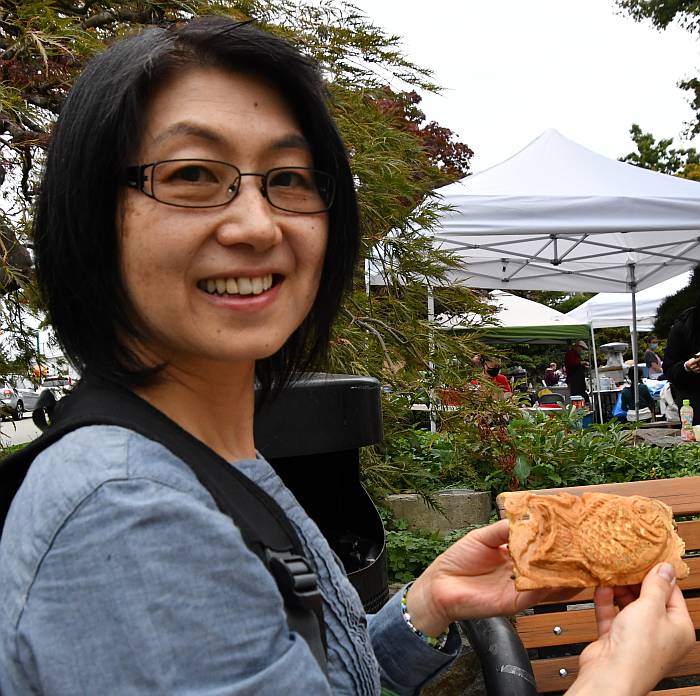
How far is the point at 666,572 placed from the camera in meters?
1.27

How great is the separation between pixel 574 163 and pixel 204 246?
675cm

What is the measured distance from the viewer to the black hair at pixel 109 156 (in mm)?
979

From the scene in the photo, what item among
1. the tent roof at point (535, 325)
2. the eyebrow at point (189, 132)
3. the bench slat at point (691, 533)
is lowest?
the bench slat at point (691, 533)

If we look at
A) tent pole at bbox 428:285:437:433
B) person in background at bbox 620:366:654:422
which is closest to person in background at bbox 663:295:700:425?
tent pole at bbox 428:285:437:433

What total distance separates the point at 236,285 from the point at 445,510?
319 centimetres

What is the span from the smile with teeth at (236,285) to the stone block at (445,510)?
9.78ft

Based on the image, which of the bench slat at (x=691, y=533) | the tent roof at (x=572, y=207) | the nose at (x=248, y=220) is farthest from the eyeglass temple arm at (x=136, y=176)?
the tent roof at (x=572, y=207)

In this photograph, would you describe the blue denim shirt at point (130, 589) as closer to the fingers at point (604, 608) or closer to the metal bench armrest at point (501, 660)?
the fingers at point (604, 608)

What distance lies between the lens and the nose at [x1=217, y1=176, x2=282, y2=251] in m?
0.98

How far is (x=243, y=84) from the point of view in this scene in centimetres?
105

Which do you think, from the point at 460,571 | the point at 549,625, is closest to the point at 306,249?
the point at 460,571

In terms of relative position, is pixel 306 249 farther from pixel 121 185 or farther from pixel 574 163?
pixel 574 163

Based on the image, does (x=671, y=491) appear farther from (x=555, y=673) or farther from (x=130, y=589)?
(x=130, y=589)

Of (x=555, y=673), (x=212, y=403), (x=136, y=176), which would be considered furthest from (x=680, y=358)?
(x=136, y=176)
